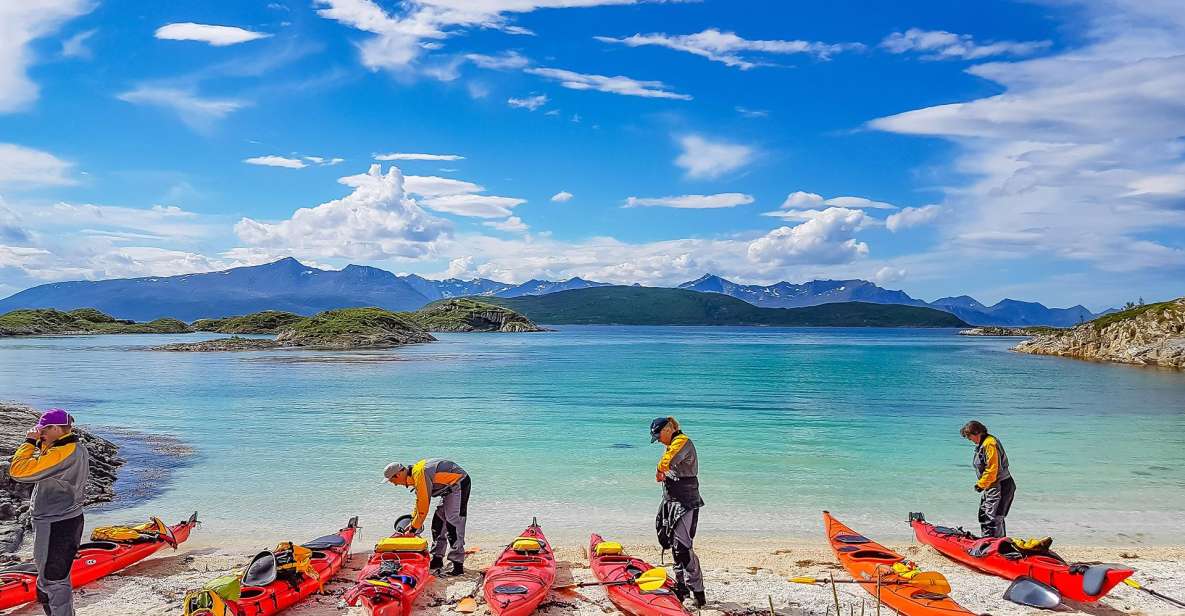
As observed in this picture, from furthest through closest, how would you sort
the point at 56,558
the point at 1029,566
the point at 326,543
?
the point at 326,543 < the point at 1029,566 < the point at 56,558

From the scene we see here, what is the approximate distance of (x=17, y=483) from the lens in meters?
15.1

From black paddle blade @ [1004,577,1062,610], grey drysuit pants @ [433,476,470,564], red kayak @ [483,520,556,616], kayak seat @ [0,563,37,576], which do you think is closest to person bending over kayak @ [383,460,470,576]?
grey drysuit pants @ [433,476,470,564]

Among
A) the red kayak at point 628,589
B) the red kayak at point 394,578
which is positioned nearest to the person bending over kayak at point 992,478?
the red kayak at point 628,589

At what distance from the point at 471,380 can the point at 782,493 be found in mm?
39590

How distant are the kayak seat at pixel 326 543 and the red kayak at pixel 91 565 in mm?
3071

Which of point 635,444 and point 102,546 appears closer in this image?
point 102,546

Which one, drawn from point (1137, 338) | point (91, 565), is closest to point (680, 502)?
point (91, 565)

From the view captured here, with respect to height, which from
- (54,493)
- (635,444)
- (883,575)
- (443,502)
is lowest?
(635,444)

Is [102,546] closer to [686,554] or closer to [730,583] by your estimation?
[686,554]

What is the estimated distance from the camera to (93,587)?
1070 cm

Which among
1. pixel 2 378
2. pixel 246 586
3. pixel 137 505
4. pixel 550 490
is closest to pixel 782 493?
pixel 550 490

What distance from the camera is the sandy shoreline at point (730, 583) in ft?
33.1

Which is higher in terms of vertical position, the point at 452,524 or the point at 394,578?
the point at 452,524

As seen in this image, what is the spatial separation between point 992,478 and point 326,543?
11929mm
